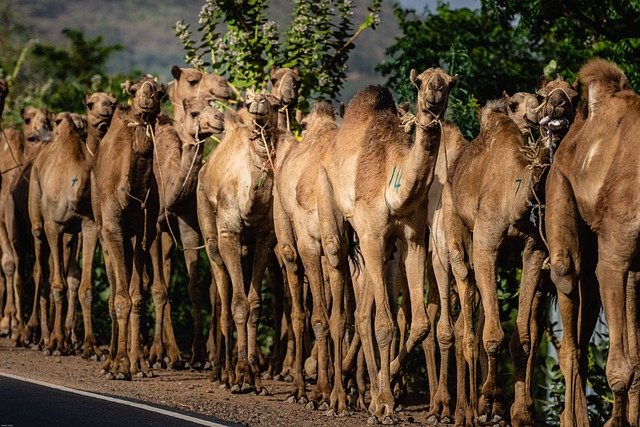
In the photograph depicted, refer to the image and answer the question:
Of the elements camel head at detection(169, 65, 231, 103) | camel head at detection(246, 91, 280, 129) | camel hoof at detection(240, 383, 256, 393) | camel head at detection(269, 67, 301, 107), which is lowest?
camel hoof at detection(240, 383, 256, 393)

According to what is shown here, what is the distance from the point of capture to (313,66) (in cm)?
1753

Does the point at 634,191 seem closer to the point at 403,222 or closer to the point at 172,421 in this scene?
the point at 403,222

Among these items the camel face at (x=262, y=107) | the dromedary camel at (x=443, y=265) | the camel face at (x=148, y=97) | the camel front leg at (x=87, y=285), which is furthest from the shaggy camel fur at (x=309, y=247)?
the camel front leg at (x=87, y=285)

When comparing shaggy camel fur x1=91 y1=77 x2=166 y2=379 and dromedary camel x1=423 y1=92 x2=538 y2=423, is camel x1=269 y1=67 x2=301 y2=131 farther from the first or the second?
dromedary camel x1=423 y1=92 x2=538 y2=423

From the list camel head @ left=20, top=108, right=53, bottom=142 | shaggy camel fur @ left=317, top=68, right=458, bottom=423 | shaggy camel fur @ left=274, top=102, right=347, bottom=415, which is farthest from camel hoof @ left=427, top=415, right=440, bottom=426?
camel head @ left=20, top=108, right=53, bottom=142

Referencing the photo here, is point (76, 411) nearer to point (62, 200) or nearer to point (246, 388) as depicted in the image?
point (246, 388)

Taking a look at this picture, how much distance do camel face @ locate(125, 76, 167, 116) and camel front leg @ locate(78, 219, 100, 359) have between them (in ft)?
7.20

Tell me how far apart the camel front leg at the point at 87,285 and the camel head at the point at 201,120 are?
1.81 m

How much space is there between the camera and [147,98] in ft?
44.4

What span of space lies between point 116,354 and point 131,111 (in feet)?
8.99

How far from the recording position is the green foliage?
56.7 ft

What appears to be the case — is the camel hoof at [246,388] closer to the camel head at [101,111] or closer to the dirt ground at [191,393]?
the dirt ground at [191,393]

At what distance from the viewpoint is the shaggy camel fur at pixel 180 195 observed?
1459cm

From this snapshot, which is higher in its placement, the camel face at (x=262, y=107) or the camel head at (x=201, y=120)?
the camel head at (x=201, y=120)
